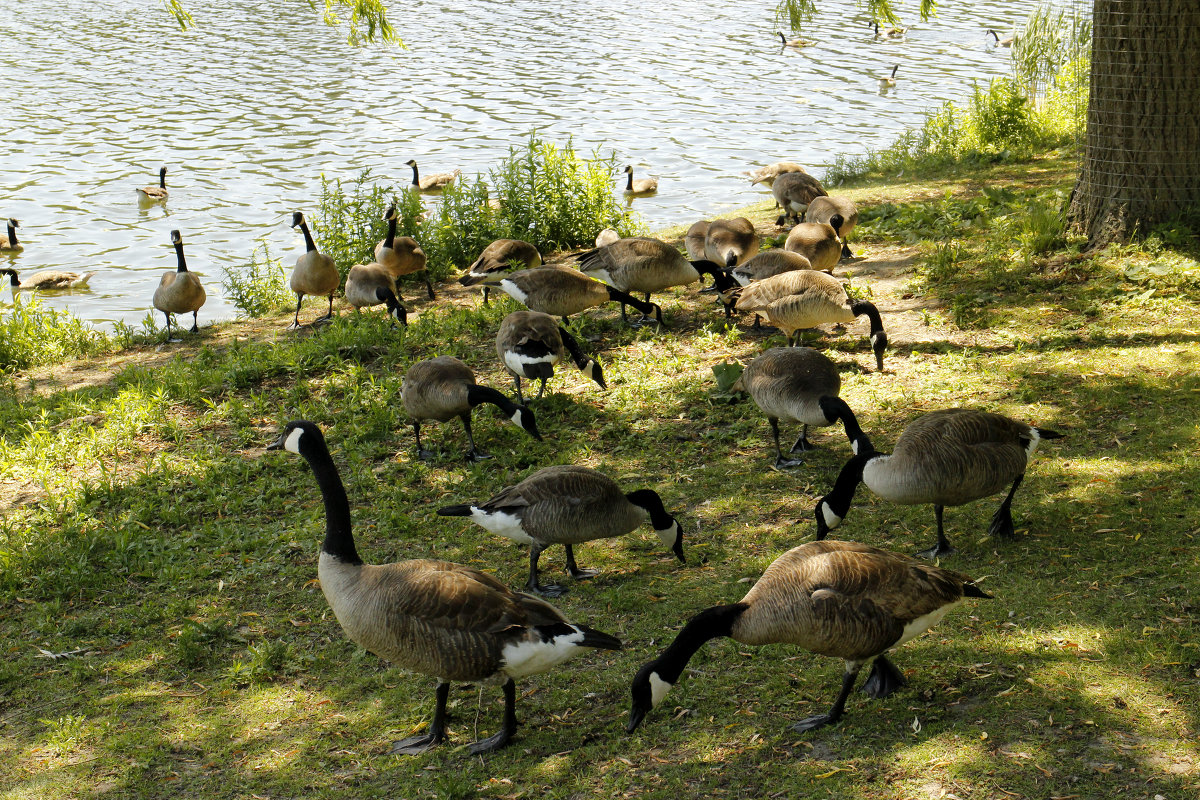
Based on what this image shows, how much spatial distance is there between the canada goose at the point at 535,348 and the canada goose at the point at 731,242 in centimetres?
316

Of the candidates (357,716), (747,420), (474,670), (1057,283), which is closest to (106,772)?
(357,716)

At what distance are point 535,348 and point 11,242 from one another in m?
12.1

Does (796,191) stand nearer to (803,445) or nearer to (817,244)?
(817,244)

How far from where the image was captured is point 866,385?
28.5ft

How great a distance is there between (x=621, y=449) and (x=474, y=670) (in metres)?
3.56

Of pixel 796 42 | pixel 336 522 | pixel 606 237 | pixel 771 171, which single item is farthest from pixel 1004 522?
pixel 796 42

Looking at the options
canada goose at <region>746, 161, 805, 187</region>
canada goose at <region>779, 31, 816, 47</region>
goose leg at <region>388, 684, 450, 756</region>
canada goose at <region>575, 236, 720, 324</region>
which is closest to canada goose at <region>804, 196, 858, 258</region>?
canada goose at <region>575, 236, 720, 324</region>

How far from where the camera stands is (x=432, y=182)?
18.1 m

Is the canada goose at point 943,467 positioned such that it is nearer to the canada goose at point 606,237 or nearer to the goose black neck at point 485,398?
the goose black neck at point 485,398

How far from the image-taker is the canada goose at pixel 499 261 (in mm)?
11125

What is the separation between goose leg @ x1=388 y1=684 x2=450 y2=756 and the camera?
4.79 metres

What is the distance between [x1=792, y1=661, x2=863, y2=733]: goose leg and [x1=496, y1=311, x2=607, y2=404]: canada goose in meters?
4.31

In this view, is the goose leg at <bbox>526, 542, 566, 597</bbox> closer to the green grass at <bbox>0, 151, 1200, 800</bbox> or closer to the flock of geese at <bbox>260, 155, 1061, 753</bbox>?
the flock of geese at <bbox>260, 155, 1061, 753</bbox>

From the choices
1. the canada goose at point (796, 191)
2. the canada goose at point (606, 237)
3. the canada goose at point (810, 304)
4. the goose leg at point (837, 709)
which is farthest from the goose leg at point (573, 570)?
the canada goose at point (796, 191)
